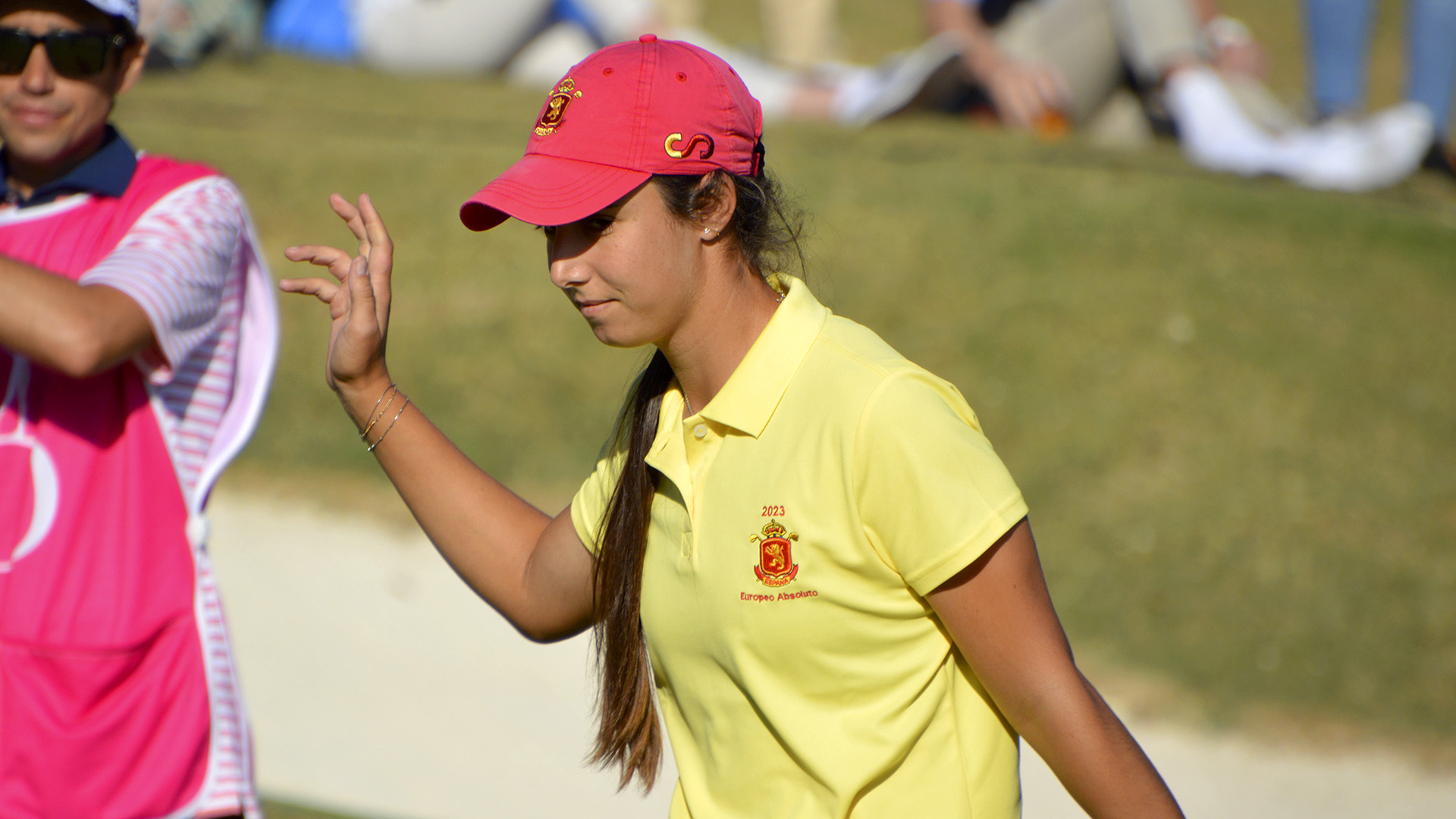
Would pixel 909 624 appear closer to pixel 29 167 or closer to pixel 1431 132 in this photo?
pixel 29 167

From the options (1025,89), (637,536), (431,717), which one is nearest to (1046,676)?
(637,536)

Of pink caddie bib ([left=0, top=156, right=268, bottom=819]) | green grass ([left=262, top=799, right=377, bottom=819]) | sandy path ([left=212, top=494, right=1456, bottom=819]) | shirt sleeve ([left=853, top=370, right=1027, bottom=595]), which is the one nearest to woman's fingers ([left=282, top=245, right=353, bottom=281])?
pink caddie bib ([left=0, top=156, right=268, bottom=819])

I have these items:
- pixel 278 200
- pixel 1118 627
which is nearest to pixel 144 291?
pixel 1118 627

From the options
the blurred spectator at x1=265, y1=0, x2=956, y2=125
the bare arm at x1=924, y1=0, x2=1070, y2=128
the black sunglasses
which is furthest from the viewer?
the blurred spectator at x1=265, y1=0, x2=956, y2=125

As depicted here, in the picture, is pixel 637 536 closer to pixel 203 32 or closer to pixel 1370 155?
pixel 1370 155

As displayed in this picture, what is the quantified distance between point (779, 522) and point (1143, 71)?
830cm

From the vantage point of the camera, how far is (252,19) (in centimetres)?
1062

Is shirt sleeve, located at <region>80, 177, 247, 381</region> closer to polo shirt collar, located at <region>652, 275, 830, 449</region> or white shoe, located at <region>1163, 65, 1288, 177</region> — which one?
polo shirt collar, located at <region>652, 275, 830, 449</region>

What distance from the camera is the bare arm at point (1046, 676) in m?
1.48

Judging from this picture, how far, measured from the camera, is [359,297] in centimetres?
182

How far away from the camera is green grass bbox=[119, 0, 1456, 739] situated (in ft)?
16.9

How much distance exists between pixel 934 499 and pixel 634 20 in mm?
9066

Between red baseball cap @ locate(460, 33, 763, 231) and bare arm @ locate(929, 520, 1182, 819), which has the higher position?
red baseball cap @ locate(460, 33, 763, 231)

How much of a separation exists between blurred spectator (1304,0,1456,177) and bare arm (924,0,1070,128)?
176 centimetres
